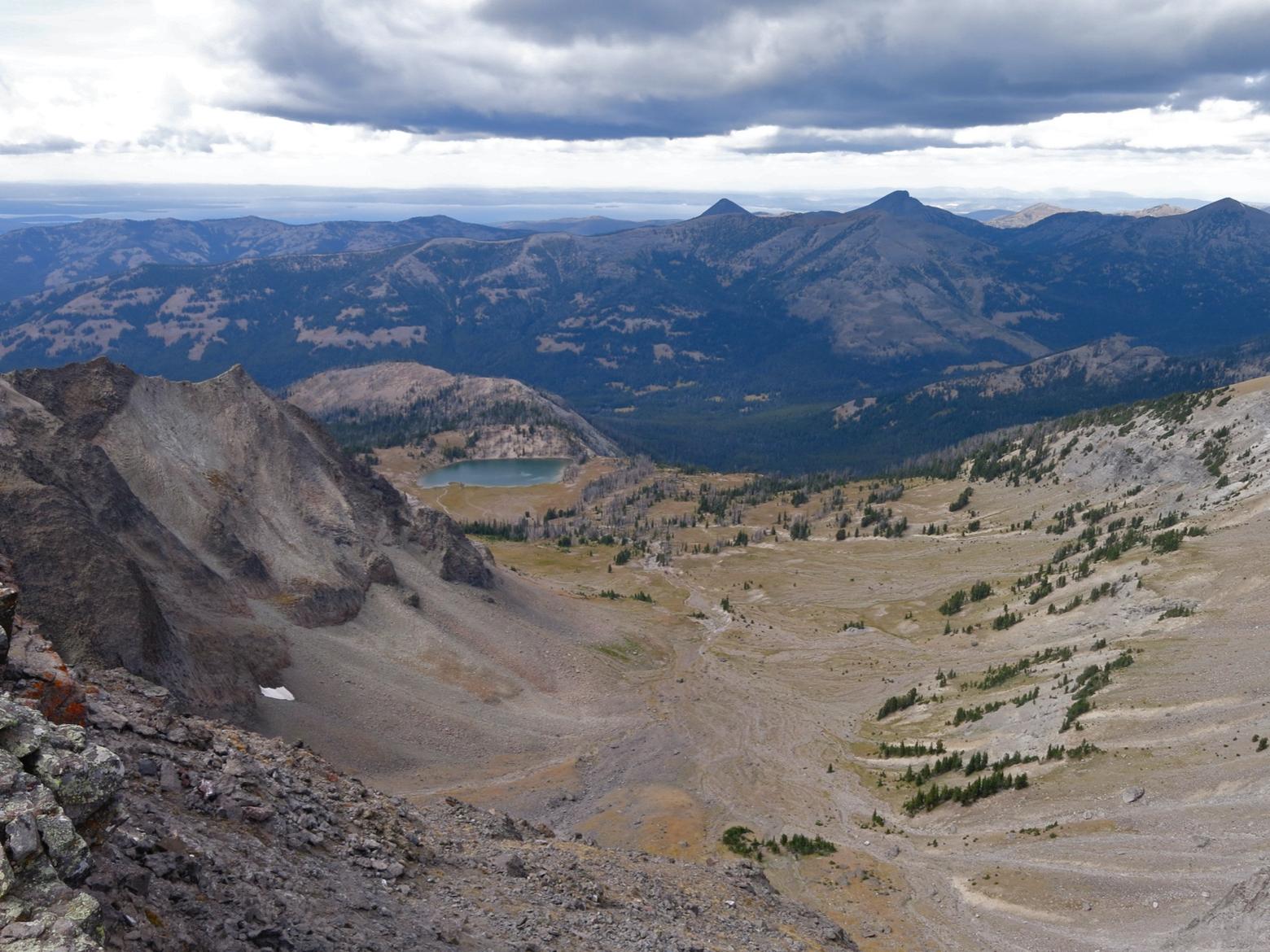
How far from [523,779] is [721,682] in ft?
129

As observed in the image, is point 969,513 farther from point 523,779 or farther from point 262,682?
point 262,682

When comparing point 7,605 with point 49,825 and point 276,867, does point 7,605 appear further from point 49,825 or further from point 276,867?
point 276,867

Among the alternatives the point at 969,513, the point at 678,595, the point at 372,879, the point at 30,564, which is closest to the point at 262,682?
the point at 30,564

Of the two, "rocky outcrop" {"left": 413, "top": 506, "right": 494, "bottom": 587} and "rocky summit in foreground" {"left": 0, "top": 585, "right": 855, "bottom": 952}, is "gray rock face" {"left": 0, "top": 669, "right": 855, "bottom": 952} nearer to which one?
"rocky summit in foreground" {"left": 0, "top": 585, "right": 855, "bottom": 952}

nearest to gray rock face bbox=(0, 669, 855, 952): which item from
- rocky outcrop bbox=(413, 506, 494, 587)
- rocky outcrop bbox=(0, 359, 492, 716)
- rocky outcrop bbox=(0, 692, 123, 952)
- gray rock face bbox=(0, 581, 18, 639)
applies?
rocky outcrop bbox=(0, 692, 123, 952)

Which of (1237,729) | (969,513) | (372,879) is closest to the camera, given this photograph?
(372,879)

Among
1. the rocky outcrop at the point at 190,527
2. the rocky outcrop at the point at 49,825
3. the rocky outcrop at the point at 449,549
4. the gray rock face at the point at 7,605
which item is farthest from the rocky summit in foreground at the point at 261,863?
the rocky outcrop at the point at 449,549

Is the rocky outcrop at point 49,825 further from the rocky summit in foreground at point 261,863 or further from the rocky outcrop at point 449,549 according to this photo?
A: the rocky outcrop at point 449,549

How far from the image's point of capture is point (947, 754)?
3125 inches

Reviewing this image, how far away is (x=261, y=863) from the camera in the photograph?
29.2m

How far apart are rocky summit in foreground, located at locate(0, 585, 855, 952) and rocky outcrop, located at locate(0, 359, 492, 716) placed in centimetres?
1203

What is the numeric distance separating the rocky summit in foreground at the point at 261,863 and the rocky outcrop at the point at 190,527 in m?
12.0

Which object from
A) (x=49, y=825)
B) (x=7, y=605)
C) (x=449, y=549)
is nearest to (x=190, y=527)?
(x=449, y=549)

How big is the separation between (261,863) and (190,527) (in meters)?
Result: 61.2
